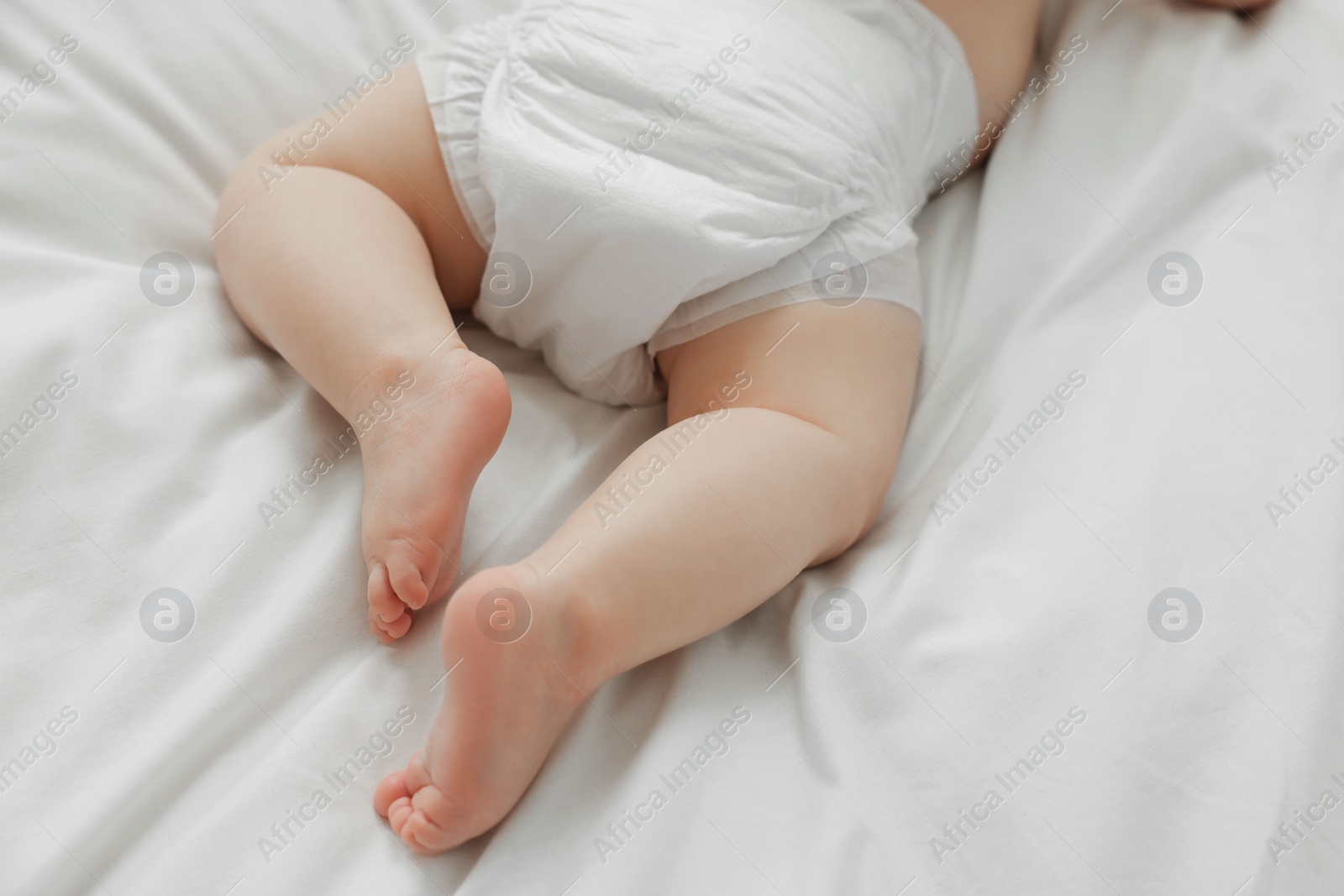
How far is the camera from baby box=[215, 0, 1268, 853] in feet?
2.28

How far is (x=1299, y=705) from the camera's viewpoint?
2.25 ft

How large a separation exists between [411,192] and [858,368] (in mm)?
443

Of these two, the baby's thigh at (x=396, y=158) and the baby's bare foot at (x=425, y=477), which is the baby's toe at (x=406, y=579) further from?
the baby's thigh at (x=396, y=158)

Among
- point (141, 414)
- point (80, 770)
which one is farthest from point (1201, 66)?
point (80, 770)

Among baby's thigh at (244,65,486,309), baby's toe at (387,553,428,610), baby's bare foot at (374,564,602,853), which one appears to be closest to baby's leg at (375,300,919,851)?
baby's bare foot at (374,564,602,853)

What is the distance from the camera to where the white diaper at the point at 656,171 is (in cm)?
85

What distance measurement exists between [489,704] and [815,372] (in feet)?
1.29

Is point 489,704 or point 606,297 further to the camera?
point 606,297

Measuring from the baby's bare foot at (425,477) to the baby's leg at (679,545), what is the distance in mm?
101

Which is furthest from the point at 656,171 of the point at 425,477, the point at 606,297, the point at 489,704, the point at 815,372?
the point at 489,704

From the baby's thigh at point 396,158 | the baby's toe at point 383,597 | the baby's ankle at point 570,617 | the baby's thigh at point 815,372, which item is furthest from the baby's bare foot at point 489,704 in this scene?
the baby's thigh at point 396,158

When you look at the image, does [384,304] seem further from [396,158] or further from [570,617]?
[570,617]

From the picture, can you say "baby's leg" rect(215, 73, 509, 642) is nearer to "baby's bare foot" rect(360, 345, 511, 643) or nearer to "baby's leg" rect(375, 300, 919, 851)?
"baby's bare foot" rect(360, 345, 511, 643)

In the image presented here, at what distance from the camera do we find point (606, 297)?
874 mm
